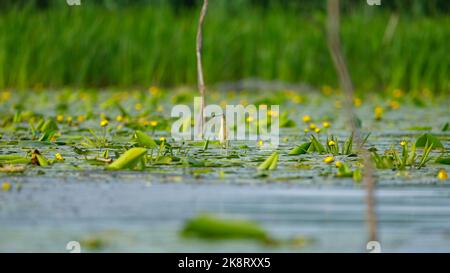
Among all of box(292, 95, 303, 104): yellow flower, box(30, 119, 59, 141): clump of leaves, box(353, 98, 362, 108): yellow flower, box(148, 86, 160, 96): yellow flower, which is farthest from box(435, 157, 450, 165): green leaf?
box(148, 86, 160, 96): yellow flower

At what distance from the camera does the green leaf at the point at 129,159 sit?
5527 mm

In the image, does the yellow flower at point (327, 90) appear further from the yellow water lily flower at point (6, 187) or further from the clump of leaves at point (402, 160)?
the yellow water lily flower at point (6, 187)

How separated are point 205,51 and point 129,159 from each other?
7.83 meters

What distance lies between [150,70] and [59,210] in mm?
8850

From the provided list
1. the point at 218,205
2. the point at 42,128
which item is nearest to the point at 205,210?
the point at 218,205

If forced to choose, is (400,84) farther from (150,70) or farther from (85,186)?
(85,186)

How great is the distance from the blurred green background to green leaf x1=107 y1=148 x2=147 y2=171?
24.9 feet

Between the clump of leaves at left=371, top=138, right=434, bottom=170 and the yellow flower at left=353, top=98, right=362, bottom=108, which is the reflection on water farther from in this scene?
the yellow flower at left=353, top=98, right=362, bottom=108

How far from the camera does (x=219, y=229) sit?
11.6ft

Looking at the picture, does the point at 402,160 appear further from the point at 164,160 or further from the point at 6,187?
the point at 6,187

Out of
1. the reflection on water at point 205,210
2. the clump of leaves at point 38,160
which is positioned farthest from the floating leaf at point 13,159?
the reflection on water at point 205,210

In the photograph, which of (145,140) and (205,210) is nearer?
(205,210)

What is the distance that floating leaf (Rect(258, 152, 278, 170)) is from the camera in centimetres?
573
